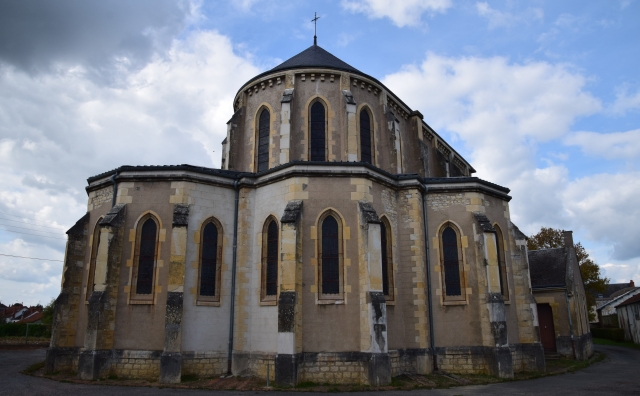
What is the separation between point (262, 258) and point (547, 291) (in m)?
18.1

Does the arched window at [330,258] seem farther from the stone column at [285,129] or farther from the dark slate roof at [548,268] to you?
the dark slate roof at [548,268]

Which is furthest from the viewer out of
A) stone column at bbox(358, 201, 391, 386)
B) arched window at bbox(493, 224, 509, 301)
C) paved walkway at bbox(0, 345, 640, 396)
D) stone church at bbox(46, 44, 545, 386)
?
arched window at bbox(493, 224, 509, 301)

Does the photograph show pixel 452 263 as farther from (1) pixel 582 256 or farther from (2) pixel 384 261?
(1) pixel 582 256

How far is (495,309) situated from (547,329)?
38.6ft

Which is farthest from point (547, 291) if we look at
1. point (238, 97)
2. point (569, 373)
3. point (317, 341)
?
point (238, 97)

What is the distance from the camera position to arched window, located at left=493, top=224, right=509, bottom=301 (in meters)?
19.4

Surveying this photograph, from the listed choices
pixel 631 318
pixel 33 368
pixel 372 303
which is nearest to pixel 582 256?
pixel 631 318

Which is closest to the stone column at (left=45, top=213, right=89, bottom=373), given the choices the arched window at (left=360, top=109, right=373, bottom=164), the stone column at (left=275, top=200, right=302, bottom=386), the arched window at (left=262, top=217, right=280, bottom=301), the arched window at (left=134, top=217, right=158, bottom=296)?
the arched window at (left=134, top=217, right=158, bottom=296)

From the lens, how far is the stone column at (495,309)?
659 inches

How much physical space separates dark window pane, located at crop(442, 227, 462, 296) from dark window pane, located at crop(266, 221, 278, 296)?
6851 millimetres

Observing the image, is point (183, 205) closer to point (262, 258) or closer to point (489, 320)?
point (262, 258)

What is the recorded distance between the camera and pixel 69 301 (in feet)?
59.0

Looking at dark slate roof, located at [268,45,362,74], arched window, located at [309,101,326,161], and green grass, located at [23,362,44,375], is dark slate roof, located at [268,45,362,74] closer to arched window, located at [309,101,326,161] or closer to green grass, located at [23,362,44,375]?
arched window, located at [309,101,326,161]

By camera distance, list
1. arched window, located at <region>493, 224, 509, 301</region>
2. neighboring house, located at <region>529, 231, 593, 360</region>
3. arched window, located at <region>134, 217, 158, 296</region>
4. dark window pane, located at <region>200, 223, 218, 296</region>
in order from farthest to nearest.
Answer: neighboring house, located at <region>529, 231, 593, 360</region> < arched window, located at <region>493, 224, 509, 301</region> < dark window pane, located at <region>200, 223, 218, 296</region> < arched window, located at <region>134, 217, 158, 296</region>
